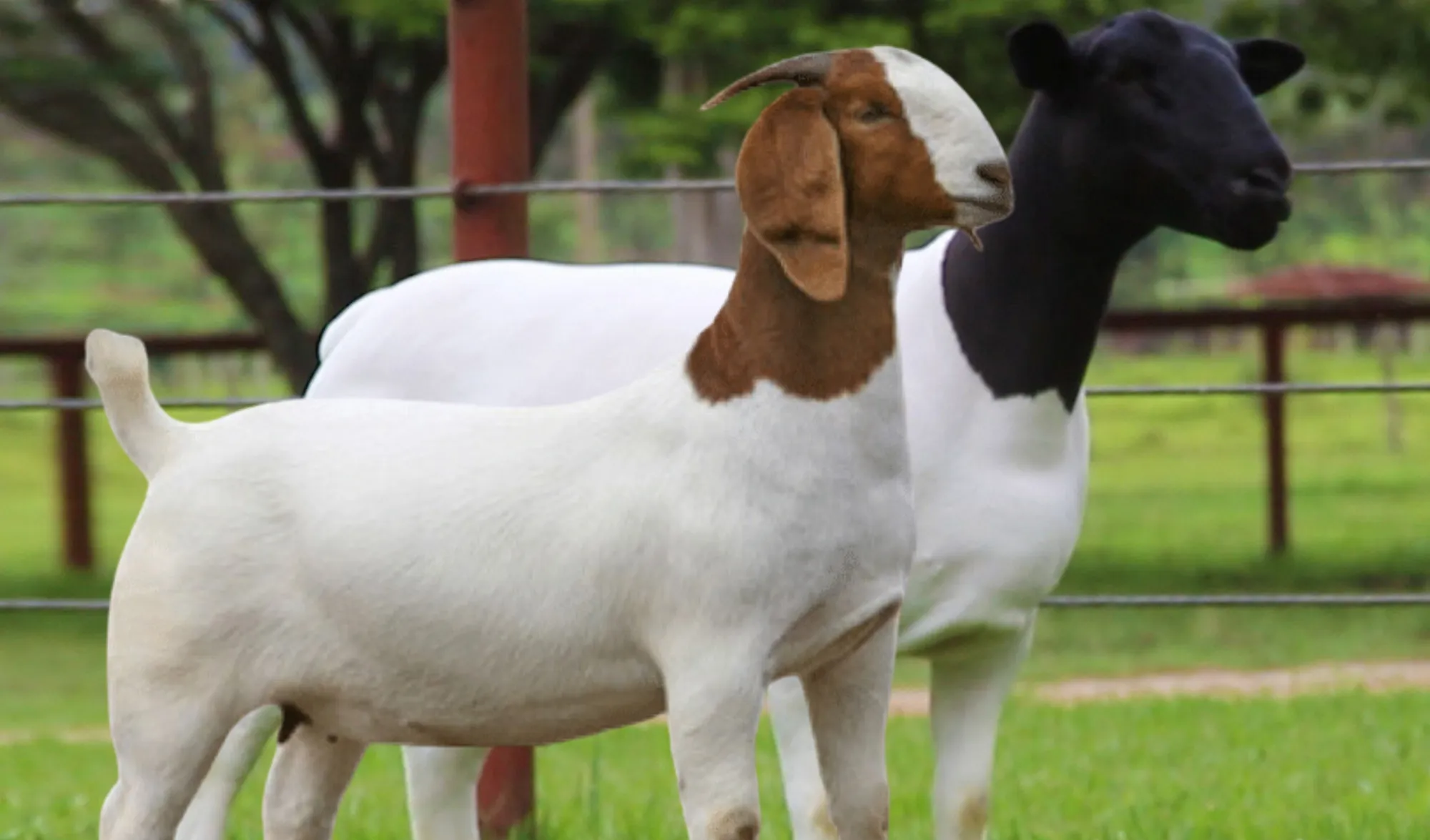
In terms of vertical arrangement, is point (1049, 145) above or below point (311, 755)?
above

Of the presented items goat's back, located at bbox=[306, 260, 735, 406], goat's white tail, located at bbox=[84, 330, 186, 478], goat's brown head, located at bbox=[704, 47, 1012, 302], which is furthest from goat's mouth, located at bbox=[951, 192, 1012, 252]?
goat's back, located at bbox=[306, 260, 735, 406]

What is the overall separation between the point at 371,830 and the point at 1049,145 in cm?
206

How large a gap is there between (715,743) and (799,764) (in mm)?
971

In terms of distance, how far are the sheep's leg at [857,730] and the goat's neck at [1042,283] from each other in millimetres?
892

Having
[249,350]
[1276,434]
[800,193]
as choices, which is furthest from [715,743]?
[249,350]

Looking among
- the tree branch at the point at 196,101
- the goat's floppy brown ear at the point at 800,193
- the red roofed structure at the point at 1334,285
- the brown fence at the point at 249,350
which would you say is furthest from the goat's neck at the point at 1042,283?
the red roofed structure at the point at 1334,285

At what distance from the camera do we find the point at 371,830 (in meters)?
4.20

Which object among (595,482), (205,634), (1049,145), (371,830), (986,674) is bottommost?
(371,830)

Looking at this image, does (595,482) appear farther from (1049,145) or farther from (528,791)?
(528,791)

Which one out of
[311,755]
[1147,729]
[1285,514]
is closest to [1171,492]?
[1285,514]

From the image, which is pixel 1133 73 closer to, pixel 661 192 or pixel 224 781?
pixel 661 192

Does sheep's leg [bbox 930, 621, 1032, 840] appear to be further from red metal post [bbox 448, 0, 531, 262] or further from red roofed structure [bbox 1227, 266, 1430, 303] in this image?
red roofed structure [bbox 1227, 266, 1430, 303]

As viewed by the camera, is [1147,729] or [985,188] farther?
[1147,729]

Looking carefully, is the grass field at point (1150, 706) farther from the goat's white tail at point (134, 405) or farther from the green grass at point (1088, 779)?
the goat's white tail at point (134, 405)
